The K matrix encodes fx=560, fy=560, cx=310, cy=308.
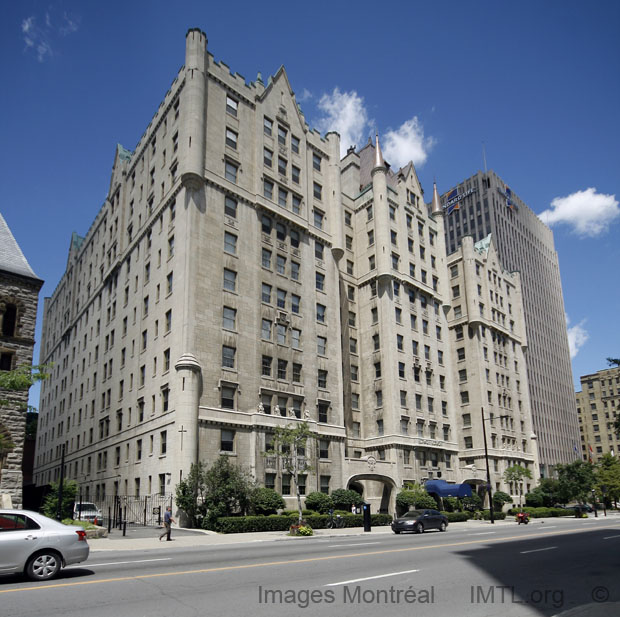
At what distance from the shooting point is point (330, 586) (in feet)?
38.6

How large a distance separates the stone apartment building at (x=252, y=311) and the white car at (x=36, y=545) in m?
25.1

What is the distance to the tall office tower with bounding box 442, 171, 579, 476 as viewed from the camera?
120m

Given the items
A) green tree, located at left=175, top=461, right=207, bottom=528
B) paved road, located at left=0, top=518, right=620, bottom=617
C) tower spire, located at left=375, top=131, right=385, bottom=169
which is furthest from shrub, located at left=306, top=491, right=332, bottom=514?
tower spire, located at left=375, top=131, right=385, bottom=169

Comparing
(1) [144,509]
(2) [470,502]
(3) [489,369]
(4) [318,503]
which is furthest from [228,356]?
A: (3) [489,369]

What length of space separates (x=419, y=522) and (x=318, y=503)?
36.8 feet

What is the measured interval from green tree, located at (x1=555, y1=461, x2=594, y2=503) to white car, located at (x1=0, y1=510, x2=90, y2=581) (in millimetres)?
66676

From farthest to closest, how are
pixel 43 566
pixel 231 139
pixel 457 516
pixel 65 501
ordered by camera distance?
1. pixel 231 139
2. pixel 457 516
3. pixel 65 501
4. pixel 43 566

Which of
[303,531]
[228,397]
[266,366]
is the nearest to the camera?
[303,531]

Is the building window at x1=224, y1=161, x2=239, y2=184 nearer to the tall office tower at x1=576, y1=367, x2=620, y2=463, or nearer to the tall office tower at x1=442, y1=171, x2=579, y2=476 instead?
the tall office tower at x1=442, y1=171, x2=579, y2=476

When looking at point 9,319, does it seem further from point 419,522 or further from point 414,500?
point 414,500

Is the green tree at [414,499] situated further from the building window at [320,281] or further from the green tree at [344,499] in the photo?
the building window at [320,281]

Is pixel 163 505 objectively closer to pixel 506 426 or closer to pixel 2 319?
pixel 2 319

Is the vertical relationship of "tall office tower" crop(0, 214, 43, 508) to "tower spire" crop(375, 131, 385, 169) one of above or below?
below

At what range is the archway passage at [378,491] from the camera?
174 feet
